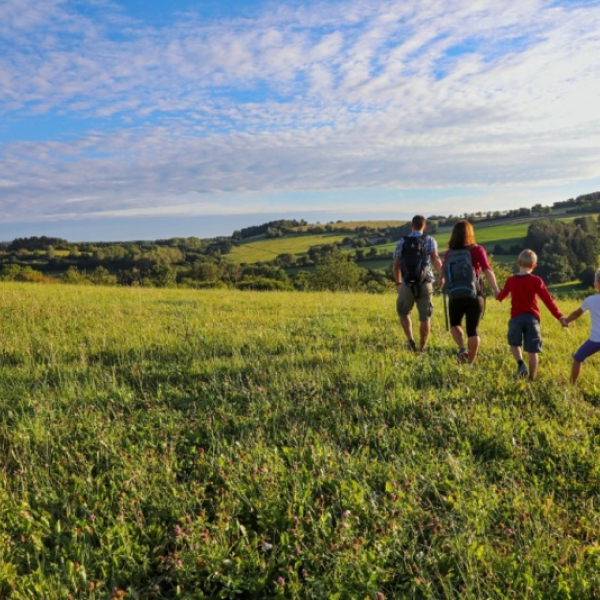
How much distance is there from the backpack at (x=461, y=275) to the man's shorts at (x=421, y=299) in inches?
27.9

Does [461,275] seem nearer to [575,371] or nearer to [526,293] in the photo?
[526,293]

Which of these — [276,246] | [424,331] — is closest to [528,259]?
[424,331]

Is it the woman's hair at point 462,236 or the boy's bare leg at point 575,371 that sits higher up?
the woman's hair at point 462,236

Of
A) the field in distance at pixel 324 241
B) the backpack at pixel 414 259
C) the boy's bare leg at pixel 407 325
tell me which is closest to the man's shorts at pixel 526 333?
the backpack at pixel 414 259

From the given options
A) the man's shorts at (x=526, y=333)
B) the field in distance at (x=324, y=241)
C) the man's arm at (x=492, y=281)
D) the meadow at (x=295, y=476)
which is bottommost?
the meadow at (x=295, y=476)

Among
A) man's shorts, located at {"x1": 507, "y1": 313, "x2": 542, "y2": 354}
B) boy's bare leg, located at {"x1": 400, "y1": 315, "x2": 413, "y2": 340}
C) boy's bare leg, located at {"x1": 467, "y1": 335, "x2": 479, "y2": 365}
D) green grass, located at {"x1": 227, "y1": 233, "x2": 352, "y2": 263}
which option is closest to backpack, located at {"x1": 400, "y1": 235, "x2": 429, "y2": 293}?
boy's bare leg, located at {"x1": 400, "y1": 315, "x2": 413, "y2": 340}

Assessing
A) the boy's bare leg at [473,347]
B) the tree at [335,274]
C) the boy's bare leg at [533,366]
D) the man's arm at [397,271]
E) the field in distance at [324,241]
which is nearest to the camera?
the boy's bare leg at [533,366]

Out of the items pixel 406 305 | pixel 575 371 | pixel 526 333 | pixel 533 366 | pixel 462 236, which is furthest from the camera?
pixel 406 305

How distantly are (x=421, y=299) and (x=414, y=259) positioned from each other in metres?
0.78

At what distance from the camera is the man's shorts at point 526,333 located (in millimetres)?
6355

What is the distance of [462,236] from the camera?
702 cm

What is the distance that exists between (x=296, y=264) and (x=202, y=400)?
7119 cm

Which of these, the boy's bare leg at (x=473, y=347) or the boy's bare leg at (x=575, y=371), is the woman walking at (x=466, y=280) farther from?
the boy's bare leg at (x=575, y=371)

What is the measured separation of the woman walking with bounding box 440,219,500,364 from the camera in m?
6.89
